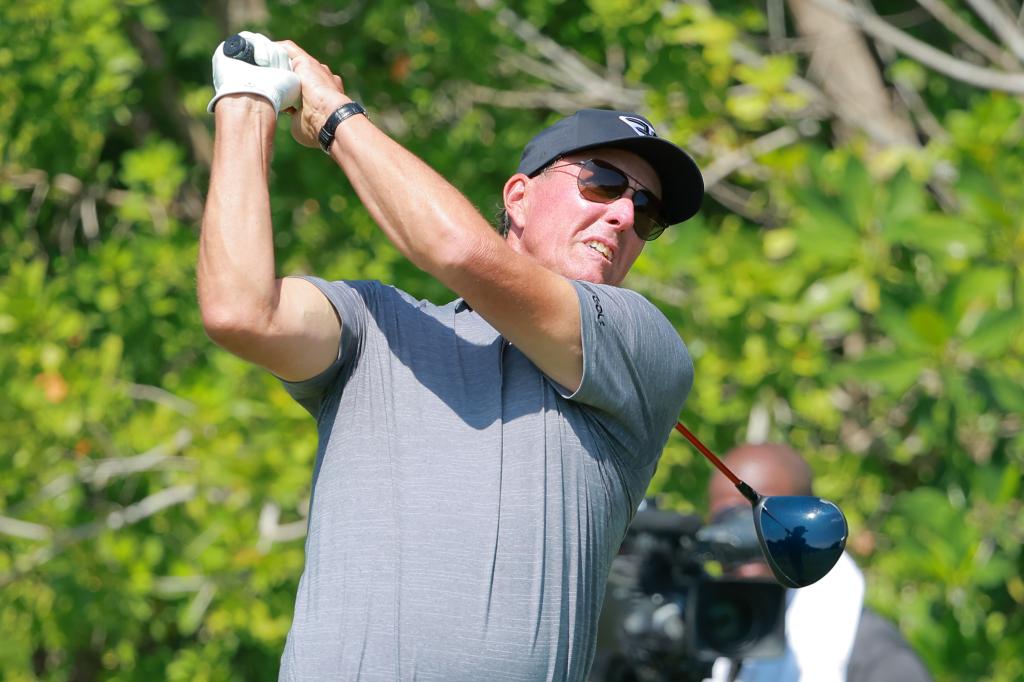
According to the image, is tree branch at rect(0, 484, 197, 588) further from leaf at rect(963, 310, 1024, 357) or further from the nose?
the nose

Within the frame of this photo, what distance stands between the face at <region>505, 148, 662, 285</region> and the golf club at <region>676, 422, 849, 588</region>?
438mm

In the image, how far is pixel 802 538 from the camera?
1898 mm

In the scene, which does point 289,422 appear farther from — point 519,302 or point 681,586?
point 519,302

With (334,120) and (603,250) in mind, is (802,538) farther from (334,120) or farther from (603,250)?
(334,120)

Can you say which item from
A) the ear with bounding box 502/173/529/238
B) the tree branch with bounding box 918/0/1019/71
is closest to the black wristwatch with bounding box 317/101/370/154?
the ear with bounding box 502/173/529/238

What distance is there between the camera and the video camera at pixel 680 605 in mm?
2756

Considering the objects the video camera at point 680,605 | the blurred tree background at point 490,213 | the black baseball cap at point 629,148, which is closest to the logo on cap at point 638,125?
the black baseball cap at point 629,148

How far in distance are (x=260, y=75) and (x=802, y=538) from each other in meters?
0.97

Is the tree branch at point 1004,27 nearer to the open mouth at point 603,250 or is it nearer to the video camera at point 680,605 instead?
the video camera at point 680,605

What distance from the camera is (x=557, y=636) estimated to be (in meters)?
1.72

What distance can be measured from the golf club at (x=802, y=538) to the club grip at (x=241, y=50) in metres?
0.97

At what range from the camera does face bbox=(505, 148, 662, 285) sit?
2.03m

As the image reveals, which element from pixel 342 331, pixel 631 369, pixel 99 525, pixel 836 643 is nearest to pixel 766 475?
pixel 836 643

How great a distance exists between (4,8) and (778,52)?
2.79 metres
